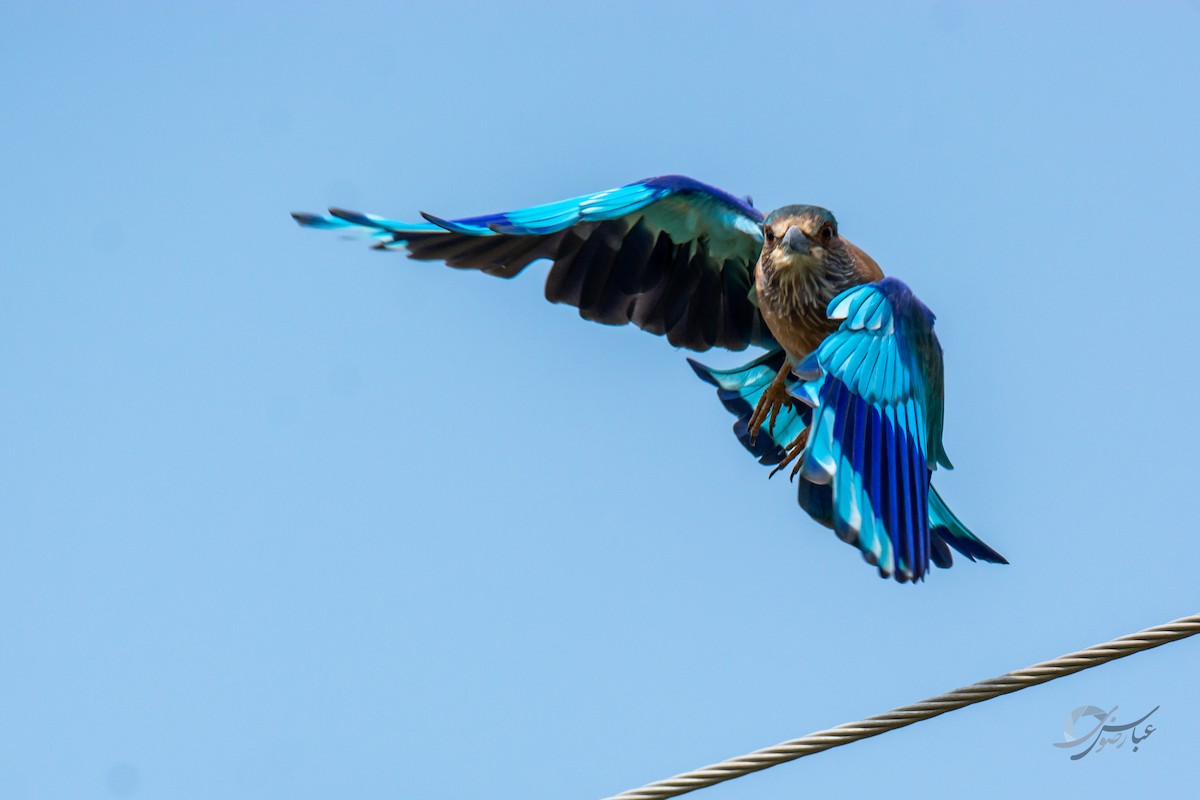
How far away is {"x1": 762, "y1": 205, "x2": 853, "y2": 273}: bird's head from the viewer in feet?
20.1

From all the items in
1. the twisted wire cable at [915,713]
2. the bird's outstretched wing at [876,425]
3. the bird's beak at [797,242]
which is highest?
the bird's beak at [797,242]

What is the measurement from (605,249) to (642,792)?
134 inches

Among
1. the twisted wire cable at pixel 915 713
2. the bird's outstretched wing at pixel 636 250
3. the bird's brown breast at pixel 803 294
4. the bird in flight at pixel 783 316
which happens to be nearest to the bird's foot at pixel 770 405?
the bird in flight at pixel 783 316

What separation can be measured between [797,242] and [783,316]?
353mm

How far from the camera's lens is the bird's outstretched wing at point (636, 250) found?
6785 millimetres

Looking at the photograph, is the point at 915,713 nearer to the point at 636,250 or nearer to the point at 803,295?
the point at 803,295

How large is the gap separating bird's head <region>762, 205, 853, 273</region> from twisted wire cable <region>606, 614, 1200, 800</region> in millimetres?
2414

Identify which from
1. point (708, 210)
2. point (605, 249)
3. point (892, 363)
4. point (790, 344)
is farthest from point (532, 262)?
point (892, 363)

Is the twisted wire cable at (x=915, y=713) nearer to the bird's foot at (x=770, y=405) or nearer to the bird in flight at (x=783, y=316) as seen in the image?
the bird in flight at (x=783, y=316)

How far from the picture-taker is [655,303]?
23.4ft

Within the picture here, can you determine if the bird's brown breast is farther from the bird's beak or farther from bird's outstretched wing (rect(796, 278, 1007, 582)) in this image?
bird's outstretched wing (rect(796, 278, 1007, 582))

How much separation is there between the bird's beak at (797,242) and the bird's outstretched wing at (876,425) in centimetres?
26

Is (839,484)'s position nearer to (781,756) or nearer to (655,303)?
(781,756)

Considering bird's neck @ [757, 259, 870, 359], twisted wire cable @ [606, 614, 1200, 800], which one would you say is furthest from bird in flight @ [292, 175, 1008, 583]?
twisted wire cable @ [606, 614, 1200, 800]
